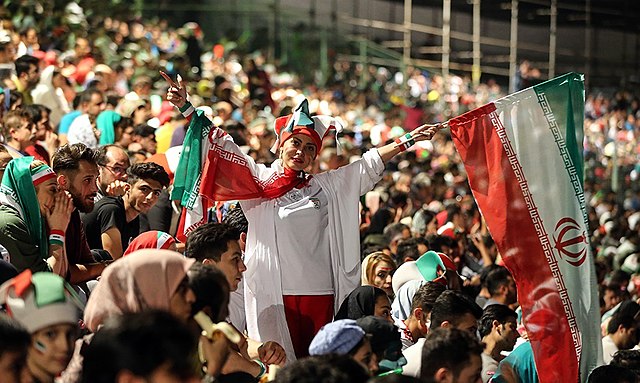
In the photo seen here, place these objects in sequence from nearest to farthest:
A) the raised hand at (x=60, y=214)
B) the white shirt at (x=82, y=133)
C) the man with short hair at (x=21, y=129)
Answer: the raised hand at (x=60, y=214)
the man with short hair at (x=21, y=129)
the white shirt at (x=82, y=133)

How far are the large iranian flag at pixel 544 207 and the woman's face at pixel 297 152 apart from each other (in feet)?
2.95

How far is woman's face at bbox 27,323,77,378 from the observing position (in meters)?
4.46

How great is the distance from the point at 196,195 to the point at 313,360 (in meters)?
3.19

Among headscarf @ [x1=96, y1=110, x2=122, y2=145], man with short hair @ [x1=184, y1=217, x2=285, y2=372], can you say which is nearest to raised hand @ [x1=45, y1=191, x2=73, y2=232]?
man with short hair @ [x1=184, y1=217, x2=285, y2=372]

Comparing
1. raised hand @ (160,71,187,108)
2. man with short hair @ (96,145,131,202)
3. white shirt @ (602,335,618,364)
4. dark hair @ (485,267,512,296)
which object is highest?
raised hand @ (160,71,187,108)

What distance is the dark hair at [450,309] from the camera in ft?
22.4

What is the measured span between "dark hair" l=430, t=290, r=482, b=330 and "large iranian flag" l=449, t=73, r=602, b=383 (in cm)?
56

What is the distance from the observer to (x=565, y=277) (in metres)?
7.43

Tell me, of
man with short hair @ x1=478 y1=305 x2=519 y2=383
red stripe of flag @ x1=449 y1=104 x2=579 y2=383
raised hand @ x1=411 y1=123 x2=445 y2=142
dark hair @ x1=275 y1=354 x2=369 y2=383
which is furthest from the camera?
raised hand @ x1=411 y1=123 x2=445 y2=142

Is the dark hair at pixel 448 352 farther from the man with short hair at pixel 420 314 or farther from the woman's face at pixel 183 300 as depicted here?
the man with short hair at pixel 420 314

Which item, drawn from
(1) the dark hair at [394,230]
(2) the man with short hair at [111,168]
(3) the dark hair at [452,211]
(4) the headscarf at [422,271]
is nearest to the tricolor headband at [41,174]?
(2) the man with short hair at [111,168]

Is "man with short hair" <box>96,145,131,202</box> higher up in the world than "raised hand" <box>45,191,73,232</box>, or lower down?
lower down

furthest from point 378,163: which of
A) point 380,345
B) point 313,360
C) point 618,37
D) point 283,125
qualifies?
point 618,37

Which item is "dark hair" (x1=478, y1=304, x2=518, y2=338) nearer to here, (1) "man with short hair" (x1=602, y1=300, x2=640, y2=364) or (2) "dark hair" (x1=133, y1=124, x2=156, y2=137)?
(1) "man with short hair" (x1=602, y1=300, x2=640, y2=364)
